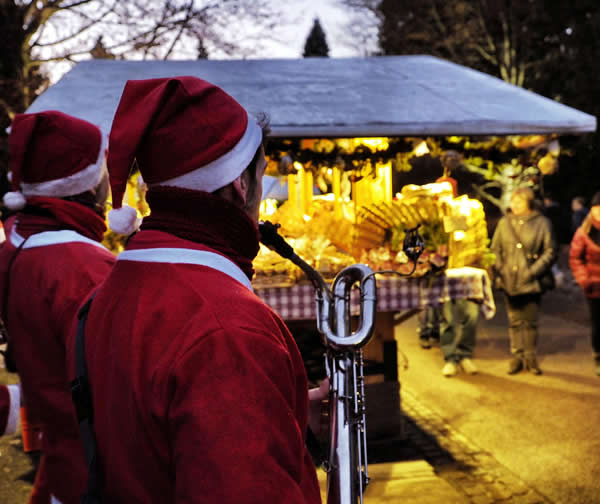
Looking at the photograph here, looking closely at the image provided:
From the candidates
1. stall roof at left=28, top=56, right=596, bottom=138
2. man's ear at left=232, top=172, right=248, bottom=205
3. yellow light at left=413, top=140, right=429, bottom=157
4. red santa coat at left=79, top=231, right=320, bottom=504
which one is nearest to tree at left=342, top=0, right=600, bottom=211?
stall roof at left=28, top=56, right=596, bottom=138

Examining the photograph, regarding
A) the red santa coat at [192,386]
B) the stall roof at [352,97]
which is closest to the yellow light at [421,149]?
the stall roof at [352,97]

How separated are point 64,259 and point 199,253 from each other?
1.28 metres

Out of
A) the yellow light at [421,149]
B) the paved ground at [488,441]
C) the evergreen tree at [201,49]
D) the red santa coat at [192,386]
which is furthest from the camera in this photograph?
the evergreen tree at [201,49]

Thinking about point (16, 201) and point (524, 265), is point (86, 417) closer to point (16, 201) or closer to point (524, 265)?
point (16, 201)

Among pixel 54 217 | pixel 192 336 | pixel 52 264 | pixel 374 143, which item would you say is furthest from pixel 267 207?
pixel 192 336

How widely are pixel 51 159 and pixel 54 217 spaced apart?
275mm

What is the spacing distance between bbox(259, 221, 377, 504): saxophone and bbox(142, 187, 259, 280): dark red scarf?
0.29m

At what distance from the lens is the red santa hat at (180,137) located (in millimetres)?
1245

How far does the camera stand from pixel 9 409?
89.4 inches

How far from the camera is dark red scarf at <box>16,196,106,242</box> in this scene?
2574mm

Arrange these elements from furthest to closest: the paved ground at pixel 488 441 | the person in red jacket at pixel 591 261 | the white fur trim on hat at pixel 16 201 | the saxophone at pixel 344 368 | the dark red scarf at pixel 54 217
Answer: the person in red jacket at pixel 591 261, the paved ground at pixel 488 441, the white fur trim on hat at pixel 16 201, the dark red scarf at pixel 54 217, the saxophone at pixel 344 368

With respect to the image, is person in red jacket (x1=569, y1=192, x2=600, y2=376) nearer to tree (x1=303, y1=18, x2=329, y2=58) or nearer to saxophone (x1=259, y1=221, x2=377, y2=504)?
saxophone (x1=259, y1=221, x2=377, y2=504)

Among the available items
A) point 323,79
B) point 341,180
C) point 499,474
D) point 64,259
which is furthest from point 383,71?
point 64,259

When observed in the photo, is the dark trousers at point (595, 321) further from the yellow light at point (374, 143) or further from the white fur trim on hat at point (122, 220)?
the white fur trim on hat at point (122, 220)
